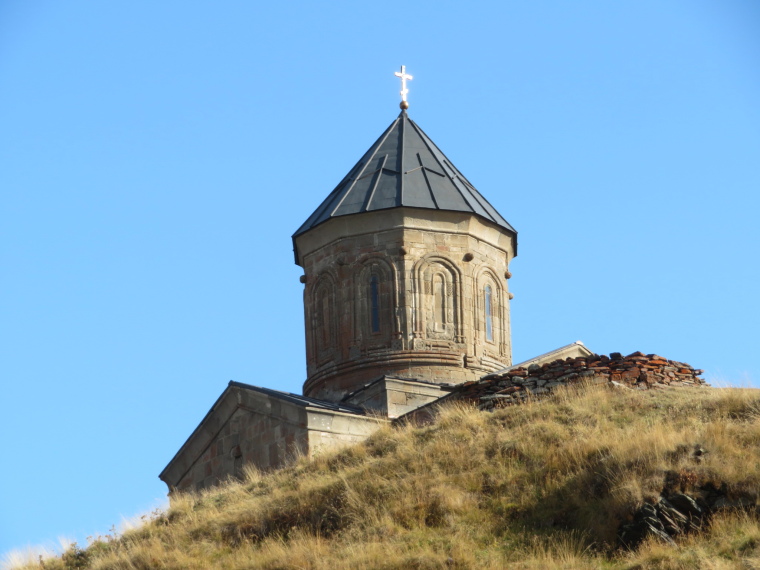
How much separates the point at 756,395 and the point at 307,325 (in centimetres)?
885

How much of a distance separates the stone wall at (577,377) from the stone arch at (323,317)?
334cm

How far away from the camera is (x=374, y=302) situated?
23281 mm

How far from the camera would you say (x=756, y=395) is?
17.7m

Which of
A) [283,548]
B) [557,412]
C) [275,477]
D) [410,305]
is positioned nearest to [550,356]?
[410,305]

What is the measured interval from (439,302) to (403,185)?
7.29 ft

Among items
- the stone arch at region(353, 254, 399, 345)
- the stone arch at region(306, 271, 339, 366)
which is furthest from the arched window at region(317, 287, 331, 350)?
the stone arch at region(353, 254, 399, 345)

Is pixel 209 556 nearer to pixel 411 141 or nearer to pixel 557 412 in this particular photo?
pixel 557 412

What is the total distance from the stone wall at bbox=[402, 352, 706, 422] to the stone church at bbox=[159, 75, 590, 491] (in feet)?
4.94

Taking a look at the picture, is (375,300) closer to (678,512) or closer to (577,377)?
(577,377)

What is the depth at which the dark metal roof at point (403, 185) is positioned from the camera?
23719 millimetres

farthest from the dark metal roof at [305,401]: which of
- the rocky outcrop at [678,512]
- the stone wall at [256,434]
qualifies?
the rocky outcrop at [678,512]

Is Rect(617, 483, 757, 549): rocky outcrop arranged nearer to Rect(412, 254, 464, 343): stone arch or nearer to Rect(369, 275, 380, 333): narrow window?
Rect(412, 254, 464, 343): stone arch

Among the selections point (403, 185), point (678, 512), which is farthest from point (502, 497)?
point (403, 185)

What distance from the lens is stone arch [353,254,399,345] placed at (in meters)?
23.0
